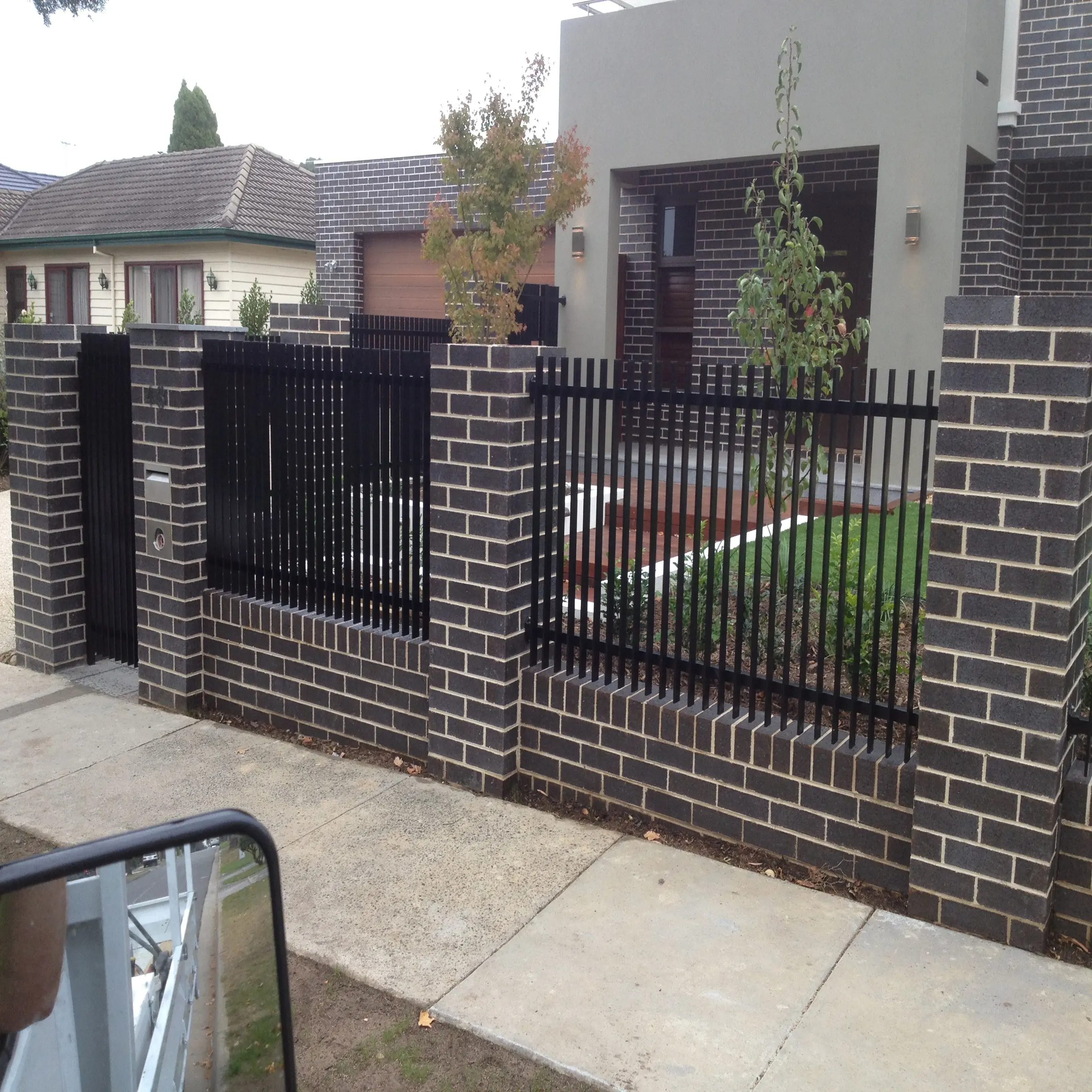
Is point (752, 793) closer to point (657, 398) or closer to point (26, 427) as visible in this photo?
point (657, 398)

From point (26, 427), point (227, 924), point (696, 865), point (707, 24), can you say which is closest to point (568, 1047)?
point (696, 865)

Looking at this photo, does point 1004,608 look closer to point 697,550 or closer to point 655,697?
point 697,550

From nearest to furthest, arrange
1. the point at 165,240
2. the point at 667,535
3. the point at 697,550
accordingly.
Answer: the point at 697,550 → the point at 667,535 → the point at 165,240

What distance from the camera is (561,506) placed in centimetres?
537

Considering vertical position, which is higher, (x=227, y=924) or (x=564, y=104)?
(x=564, y=104)

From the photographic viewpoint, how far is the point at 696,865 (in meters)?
4.62

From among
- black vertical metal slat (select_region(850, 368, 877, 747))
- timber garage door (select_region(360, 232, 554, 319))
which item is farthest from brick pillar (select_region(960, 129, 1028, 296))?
timber garage door (select_region(360, 232, 554, 319))

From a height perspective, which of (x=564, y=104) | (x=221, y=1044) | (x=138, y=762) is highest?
(x=564, y=104)

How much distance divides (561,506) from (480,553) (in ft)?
1.46

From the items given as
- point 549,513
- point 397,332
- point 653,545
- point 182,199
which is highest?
point 182,199

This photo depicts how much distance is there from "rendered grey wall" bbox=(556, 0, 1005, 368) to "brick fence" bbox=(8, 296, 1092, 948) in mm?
5873

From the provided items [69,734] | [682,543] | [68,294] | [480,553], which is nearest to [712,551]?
[682,543]

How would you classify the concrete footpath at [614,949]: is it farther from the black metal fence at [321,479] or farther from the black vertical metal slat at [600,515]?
the black metal fence at [321,479]

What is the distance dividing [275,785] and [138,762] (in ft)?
2.80
